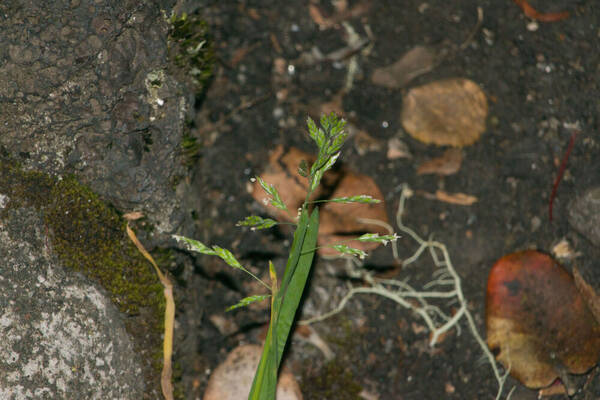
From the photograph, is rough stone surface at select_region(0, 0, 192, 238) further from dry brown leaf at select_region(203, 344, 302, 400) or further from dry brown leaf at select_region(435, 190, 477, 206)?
dry brown leaf at select_region(435, 190, 477, 206)

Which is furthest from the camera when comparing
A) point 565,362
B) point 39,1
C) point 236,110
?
point 236,110

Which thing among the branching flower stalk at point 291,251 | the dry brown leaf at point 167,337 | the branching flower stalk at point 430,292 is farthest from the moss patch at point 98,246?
the branching flower stalk at point 430,292

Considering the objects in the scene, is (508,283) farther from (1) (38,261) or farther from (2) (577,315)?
(1) (38,261)

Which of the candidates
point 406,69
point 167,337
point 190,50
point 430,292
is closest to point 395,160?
point 406,69

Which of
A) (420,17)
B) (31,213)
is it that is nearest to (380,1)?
(420,17)

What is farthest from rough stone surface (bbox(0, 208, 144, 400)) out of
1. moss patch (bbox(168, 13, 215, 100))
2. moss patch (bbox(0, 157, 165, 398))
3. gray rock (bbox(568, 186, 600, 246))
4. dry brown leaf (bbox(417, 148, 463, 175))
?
gray rock (bbox(568, 186, 600, 246))

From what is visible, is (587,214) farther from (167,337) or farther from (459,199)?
(167,337)
